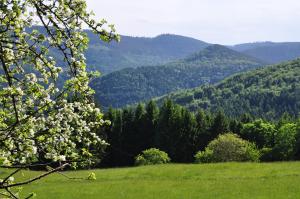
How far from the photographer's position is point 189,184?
3706 cm

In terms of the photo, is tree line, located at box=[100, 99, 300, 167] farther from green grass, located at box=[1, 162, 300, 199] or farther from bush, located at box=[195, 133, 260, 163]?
green grass, located at box=[1, 162, 300, 199]

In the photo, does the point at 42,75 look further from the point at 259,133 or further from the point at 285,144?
the point at 259,133

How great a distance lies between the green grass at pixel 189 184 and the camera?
32375mm

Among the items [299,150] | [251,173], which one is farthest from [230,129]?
[251,173]

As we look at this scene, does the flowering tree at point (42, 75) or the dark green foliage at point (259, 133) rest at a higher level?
the flowering tree at point (42, 75)

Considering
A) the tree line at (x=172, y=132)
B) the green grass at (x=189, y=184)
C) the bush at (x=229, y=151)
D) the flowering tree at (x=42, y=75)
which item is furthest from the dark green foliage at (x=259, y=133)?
the flowering tree at (x=42, y=75)

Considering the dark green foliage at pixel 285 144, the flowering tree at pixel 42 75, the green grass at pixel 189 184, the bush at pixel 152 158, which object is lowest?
the dark green foliage at pixel 285 144

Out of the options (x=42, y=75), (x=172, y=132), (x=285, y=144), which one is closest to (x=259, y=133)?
(x=285, y=144)

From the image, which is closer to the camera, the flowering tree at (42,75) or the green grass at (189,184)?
the flowering tree at (42,75)

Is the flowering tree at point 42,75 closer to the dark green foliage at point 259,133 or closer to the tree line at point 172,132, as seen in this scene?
the tree line at point 172,132

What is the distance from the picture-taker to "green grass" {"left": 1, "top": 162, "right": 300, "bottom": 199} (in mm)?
32375

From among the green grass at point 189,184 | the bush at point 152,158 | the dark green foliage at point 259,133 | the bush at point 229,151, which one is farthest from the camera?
the dark green foliage at point 259,133

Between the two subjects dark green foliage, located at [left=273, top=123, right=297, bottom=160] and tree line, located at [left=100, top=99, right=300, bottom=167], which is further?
tree line, located at [left=100, top=99, right=300, bottom=167]

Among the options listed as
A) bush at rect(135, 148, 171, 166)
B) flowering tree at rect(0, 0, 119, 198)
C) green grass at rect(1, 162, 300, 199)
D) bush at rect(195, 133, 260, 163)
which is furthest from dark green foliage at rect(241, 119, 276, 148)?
flowering tree at rect(0, 0, 119, 198)
